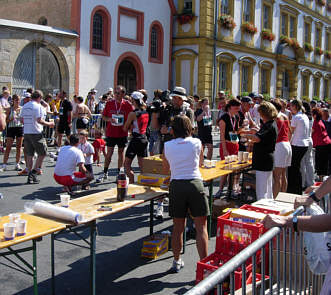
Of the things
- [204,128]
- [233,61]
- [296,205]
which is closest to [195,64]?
[233,61]

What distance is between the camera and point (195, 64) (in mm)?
24359

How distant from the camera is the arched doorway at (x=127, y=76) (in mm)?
21855

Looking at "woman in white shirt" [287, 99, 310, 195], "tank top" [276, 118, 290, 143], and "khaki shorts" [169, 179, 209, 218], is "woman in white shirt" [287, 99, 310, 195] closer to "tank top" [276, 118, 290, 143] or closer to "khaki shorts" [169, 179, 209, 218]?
"tank top" [276, 118, 290, 143]

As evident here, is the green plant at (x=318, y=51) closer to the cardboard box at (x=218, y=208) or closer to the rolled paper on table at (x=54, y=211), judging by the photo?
the cardboard box at (x=218, y=208)

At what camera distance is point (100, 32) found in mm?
20328

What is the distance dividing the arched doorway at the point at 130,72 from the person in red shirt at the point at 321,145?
12944 mm

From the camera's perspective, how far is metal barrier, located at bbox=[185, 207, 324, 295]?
2248 mm

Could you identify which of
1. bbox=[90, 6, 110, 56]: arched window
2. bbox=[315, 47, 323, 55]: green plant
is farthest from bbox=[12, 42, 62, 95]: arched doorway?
bbox=[315, 47, 323, 55]: green plant

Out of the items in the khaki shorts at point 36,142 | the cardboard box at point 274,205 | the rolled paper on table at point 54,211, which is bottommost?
the cardboard box at point 274,205

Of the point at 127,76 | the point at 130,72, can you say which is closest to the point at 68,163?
the point at 127,76

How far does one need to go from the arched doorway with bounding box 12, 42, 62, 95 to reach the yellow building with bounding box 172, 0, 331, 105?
7.75m

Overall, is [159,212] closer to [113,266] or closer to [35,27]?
[113,266]

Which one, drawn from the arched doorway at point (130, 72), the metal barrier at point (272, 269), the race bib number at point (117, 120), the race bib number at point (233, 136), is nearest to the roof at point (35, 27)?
the arched doorway at point (130, 72)

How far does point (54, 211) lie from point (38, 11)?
19018 mm
